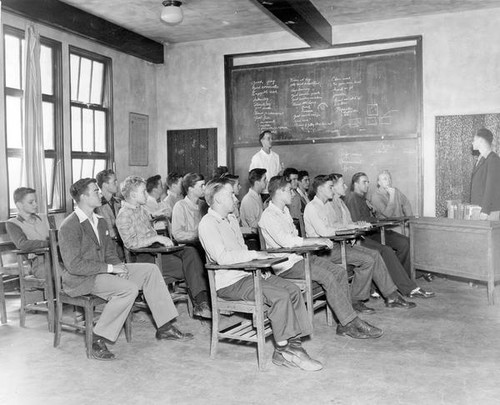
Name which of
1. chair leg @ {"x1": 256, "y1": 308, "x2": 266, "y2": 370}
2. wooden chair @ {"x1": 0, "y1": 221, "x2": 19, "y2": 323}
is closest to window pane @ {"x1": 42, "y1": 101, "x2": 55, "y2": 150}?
wooden chair @ {"x1": 0, "y1": 221, "x2": 19, "y2": 323}

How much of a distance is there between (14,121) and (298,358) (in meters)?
4.48

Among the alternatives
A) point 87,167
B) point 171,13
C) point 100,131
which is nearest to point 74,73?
point 100,131

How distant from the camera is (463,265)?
215 inches

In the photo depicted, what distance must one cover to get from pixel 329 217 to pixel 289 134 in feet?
9.08

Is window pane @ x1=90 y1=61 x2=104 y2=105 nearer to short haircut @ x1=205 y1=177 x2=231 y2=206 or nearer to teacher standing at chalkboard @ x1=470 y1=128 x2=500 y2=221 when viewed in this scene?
short haircut @ x1=205 y1=177 x2=231 y2=206

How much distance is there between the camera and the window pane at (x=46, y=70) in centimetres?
671

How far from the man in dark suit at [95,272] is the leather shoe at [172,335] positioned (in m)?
0.34

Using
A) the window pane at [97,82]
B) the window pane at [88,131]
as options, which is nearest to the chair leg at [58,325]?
the window pane at [88,131]

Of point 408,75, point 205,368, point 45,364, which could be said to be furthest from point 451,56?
point 45,364

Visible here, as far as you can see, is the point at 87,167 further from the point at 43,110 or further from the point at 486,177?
the point at 486,177

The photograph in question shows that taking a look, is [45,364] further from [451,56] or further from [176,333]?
[451,56]

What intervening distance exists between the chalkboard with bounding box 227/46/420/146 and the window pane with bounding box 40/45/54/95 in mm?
2653

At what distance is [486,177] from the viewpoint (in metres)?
6.78

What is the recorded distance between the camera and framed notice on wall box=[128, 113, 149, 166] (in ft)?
27.1
